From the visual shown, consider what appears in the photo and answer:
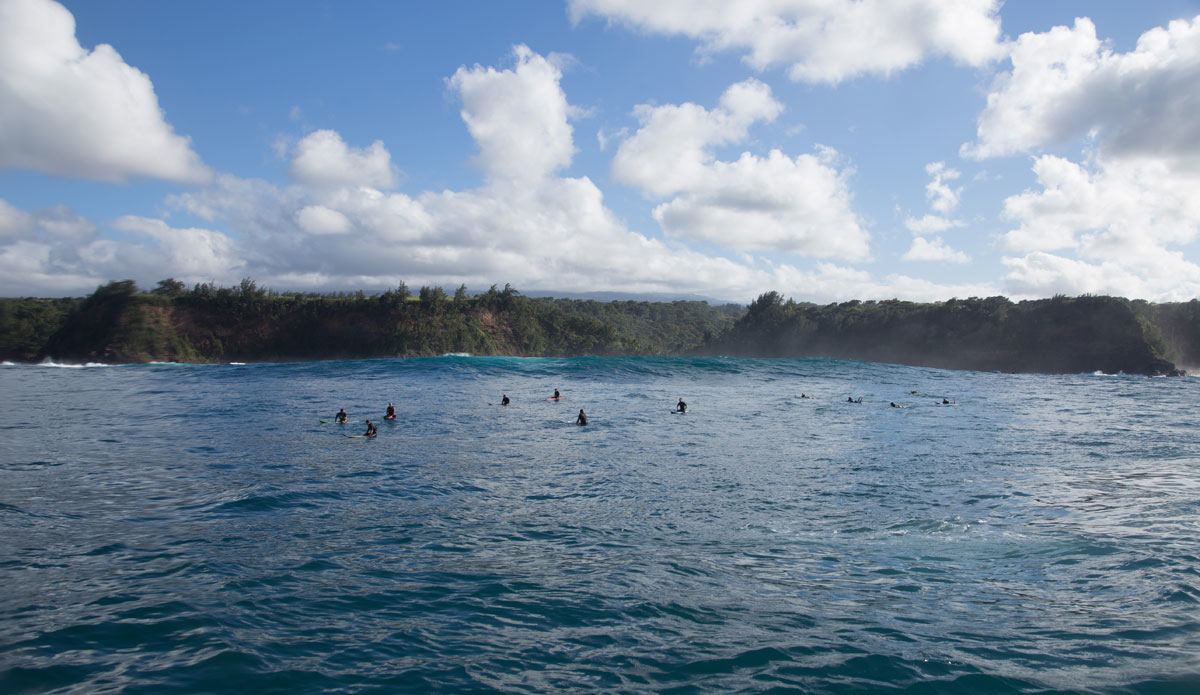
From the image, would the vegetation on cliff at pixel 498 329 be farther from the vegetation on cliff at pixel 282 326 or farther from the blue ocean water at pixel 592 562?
the blue ocean water at pixel 592 562

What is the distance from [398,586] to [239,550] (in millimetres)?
3228

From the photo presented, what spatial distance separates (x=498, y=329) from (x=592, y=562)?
86.5 metres

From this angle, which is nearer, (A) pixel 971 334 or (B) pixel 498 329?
(A) pixel 971 334

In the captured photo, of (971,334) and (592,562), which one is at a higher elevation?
(971,334)

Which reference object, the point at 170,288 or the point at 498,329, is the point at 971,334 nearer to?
the point at 498,329

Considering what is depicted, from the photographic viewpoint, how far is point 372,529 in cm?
1058

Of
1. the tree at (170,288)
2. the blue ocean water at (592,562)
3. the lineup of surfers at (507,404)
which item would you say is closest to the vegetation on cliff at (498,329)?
the tree at (170,288)

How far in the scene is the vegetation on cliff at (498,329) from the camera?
212ft

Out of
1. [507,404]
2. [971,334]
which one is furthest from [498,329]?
[971,334]

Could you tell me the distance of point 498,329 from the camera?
308 feet

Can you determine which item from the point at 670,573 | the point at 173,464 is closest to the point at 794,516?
the point at 670,573

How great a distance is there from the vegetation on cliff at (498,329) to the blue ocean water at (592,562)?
5514 cm

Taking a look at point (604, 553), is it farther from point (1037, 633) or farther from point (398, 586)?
point (1037, 633)

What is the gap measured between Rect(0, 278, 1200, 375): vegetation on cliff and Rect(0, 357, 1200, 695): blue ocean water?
55143 mm
